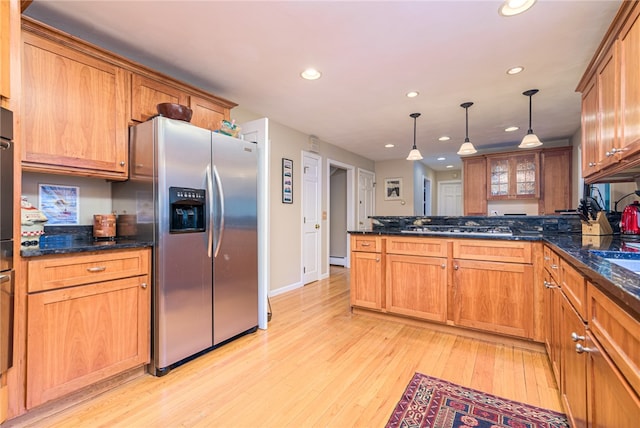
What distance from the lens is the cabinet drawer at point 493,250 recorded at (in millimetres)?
2354

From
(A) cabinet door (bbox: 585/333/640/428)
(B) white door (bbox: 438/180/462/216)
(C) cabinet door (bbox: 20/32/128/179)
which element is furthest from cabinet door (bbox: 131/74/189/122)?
(B) white door (bbox: 438/180/462/216)

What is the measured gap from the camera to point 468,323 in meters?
2.56

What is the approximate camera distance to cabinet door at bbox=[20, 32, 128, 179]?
171cm

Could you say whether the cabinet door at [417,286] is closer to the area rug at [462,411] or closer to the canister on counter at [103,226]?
the area rug at [462,411]

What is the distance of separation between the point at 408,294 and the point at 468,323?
55cm

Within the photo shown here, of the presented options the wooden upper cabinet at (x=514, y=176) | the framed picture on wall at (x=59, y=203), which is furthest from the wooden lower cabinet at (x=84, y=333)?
the wooden upper cabinet at (x=514, y=176)

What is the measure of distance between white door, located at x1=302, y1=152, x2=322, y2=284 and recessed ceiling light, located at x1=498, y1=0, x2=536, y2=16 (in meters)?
3.08

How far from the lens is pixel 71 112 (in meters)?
1.86

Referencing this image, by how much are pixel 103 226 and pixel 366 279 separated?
92.4 inches

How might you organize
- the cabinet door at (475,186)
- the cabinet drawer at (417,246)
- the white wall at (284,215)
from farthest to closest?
1. the cabinet door at (475,186)
2. the white wall at (284,215)
3. the cabinet drawer at (417,246)

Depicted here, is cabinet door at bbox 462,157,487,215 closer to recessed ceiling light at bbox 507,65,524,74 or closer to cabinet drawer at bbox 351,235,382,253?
recessed ceiling light at bbox 507,65,524,74

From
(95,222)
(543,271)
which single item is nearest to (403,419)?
(543,271)

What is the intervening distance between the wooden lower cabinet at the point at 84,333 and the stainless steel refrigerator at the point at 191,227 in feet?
0.36

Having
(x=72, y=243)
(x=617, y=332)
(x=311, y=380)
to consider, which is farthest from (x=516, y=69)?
(x=72, y=243)
